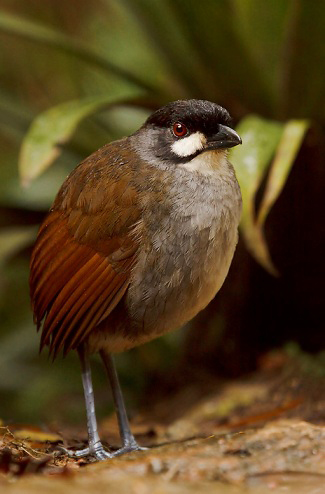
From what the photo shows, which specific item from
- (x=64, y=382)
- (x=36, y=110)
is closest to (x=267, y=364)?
(x=64, y=382)

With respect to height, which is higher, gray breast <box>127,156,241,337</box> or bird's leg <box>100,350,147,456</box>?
gray breast <box>127,156,241,337</box>

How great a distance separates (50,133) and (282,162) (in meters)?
1.16

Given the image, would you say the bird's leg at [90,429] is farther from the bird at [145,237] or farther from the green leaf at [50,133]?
the green leaf at [50,133]

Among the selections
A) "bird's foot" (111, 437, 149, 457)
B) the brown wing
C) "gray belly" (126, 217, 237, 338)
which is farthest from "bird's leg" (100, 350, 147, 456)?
"gray belly" (126, 217, 237, 338)

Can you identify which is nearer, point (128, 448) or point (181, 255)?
point (181, 255)

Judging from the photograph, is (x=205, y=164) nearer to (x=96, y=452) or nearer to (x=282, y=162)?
(x=282, y=162)

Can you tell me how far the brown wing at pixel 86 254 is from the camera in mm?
2979

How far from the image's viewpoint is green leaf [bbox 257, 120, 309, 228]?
12.0ft

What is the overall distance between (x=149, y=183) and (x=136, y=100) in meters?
1.75

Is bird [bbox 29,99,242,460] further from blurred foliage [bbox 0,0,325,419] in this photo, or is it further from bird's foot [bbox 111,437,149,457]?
blurred foliage [bbox 0,0,325,419]

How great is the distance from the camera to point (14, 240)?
15.9ft

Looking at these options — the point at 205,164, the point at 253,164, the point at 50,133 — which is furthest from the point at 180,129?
the point at 50,133

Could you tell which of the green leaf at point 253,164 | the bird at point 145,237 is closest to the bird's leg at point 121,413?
the bird at point 145,237

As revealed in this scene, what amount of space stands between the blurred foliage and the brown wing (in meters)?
0.80
